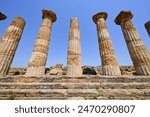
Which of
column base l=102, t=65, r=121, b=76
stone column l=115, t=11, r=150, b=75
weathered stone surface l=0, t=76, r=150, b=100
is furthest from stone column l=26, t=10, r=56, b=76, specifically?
stone column l=115, t=11, r=150, b=75

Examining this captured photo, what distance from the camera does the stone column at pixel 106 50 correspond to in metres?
11.4

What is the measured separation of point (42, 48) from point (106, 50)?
222 inches

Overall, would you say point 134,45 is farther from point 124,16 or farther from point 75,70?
point 75,70

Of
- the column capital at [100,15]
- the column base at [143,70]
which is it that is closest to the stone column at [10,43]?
the column capital at [100,15]

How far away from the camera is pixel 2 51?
11.8 meters

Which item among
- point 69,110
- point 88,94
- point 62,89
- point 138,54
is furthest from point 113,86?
point 138,54

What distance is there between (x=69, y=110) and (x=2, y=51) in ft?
30.8

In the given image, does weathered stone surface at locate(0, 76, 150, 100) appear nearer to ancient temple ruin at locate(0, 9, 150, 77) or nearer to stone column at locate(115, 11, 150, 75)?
ancient temple ruin at locate(0, 9, 150, 77)

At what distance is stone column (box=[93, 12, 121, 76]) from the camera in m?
11.4

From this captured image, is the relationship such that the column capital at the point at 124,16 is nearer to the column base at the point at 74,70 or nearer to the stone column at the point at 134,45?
the stone column at the point at 134,45

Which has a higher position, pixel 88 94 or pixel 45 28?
pixel 45 28

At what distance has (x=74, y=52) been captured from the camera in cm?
1234

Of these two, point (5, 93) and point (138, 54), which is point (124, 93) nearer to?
point (5, 93)

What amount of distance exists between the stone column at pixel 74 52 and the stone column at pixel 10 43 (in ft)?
15.8
